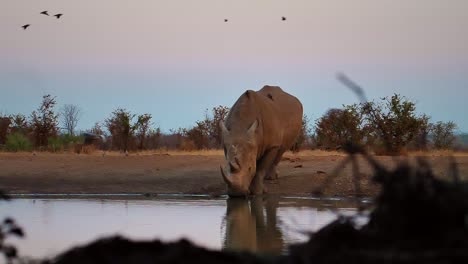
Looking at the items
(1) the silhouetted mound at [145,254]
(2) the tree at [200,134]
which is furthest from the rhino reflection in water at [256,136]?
(2) the tree at [200,134]

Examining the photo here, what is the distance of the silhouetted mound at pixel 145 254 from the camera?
3.60m

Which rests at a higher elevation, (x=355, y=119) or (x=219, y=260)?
(x=355, y=119)

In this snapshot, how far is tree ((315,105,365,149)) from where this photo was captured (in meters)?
34.4

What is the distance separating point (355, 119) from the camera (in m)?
35.0

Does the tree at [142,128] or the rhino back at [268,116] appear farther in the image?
the tree at [142,128]

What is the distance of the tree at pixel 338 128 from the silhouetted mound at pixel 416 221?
30.3 m

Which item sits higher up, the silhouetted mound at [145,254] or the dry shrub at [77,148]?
the dry shrub at [77,148]

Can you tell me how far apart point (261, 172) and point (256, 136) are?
117 centimetres

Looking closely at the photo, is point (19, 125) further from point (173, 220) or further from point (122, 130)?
point (173, 220)

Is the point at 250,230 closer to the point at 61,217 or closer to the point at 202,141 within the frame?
the point at 61,217

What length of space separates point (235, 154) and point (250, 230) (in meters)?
5.26

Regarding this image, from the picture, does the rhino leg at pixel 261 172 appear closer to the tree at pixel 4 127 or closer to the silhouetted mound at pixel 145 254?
the silhouetted mound at pixel 145 254

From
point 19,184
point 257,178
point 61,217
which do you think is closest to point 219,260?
point 61,217

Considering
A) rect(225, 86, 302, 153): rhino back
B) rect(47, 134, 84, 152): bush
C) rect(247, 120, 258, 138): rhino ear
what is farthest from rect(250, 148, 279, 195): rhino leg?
rect(47, 134, 84, 152): bush
